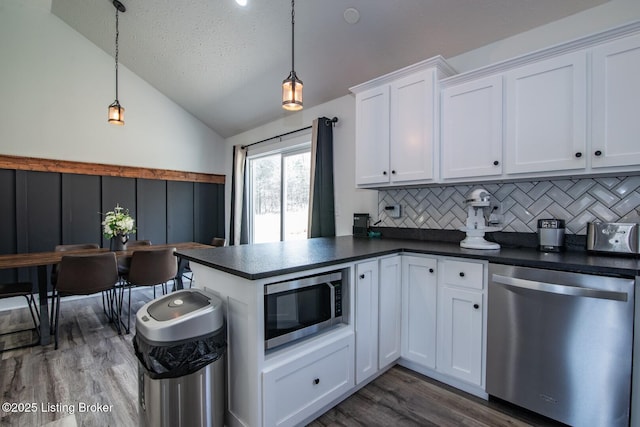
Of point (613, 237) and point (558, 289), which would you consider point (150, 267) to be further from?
point (613, 237)

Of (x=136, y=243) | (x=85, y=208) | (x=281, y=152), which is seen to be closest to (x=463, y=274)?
(x=281, y=152)

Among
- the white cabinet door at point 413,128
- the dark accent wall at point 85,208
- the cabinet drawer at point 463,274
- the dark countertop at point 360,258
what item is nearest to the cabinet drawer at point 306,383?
the dark countertop at point 360,258

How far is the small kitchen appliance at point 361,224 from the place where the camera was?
10.3 ft

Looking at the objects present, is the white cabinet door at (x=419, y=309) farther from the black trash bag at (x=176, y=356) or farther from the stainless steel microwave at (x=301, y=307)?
the black trash bag at (x=176, y=356)

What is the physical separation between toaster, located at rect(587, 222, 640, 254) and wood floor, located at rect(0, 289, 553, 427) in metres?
1.11

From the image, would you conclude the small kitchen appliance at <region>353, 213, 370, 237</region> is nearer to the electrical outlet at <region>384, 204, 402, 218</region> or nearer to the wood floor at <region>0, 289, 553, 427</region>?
the electrical outlet at <region>384, 204, 402, 218</region>

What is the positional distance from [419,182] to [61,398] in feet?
9.91

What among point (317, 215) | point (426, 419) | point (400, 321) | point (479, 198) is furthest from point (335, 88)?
point (426, 419)

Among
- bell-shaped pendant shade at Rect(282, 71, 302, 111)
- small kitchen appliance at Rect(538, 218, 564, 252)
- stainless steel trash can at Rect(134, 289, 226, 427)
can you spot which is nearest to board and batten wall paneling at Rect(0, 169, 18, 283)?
stainless steel trash can at Rect(134, 289, 226, 427)

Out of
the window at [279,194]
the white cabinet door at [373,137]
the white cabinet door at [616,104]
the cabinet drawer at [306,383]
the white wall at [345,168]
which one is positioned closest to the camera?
the cabinet drawer at [306,383]

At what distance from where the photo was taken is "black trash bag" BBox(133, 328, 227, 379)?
1.34 meters

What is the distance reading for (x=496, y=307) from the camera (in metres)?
1.78

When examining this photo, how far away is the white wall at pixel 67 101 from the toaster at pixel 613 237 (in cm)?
552

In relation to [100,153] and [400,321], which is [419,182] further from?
[100,153]
